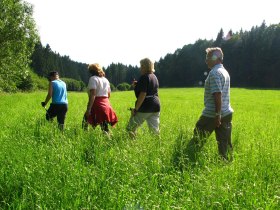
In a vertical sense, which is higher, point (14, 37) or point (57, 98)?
point (14, 37)

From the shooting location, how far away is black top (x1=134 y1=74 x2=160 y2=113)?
A: 7.05 meters

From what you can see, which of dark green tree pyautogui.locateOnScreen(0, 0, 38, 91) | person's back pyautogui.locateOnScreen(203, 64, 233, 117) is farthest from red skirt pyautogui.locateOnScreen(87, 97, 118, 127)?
dark green tree pyautogui.locateOnScreen(0, 0, 38, 91)

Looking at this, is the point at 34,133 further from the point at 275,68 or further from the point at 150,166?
the point at 275,68

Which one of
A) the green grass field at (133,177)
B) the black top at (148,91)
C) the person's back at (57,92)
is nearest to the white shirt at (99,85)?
the black top at (148,91)

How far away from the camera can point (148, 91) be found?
23.7 feet

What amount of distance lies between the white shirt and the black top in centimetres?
98

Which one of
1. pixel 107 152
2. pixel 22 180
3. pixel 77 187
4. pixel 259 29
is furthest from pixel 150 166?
pixel 259 29

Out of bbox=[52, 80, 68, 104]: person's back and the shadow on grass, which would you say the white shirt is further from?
the shadow on grass

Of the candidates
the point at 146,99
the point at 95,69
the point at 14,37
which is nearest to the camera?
the point at 146,99

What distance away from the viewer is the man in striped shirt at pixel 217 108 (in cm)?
578

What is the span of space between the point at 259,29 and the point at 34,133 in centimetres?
10248

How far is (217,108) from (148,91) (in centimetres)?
189

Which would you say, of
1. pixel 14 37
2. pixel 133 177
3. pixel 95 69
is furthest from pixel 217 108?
pixel 14 37

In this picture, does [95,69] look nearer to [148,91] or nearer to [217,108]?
[148,91]
